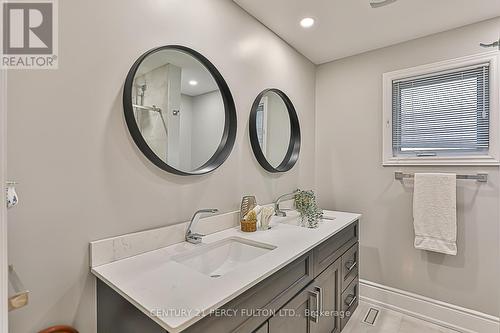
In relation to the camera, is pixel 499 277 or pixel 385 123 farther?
pixel 385 123

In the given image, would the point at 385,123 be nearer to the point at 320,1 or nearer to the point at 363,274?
the point at 320,1

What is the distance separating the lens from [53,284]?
0.97 metres

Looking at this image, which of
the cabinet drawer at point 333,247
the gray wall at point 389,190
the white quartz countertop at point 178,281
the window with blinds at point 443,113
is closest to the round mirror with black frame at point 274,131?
the gray wall at point 389,190

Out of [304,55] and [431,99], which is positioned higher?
[304,55]

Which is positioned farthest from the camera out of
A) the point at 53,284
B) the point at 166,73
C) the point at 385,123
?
the point at 385,123

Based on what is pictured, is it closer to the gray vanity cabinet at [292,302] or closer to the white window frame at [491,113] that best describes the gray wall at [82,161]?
the gray vanity cabinet at [292,302]

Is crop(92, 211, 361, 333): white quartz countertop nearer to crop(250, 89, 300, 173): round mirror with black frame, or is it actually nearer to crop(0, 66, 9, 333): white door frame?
crop(0, 66, 9, 333): white door frame

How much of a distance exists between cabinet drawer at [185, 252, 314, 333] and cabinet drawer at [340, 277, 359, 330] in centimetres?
73

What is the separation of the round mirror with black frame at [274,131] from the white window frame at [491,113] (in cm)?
82

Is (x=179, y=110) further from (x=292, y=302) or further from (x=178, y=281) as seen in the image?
(x=292, y=302)

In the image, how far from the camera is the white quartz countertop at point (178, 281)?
2.54 feet

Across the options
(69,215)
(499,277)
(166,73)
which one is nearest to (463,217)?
(499,277)

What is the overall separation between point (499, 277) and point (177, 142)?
2472 mm

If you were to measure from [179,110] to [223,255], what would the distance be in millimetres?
876
